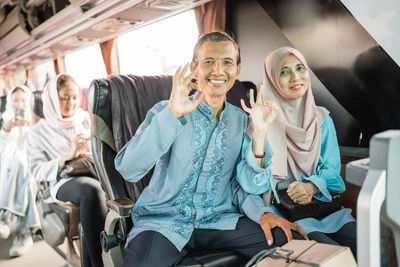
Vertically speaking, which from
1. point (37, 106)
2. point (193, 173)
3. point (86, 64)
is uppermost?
point (86, 64)

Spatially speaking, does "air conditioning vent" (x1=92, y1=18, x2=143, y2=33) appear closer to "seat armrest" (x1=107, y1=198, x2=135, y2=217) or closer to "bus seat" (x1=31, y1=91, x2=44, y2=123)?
"bus seat" (x1=31, y1=91, x2=44, y2=123)

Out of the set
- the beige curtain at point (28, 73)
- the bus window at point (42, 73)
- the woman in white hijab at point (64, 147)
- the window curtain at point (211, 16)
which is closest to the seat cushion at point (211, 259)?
the woman in white hijab at point (64, 147)

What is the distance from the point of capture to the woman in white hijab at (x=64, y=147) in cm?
224

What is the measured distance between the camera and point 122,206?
152 centimetres

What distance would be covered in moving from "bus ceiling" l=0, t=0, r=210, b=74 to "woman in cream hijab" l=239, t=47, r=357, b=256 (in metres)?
0.96

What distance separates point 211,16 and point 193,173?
1079mm

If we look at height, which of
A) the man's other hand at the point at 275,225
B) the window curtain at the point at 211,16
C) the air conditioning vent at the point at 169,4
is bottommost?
the man's other hand at the point at 275,225

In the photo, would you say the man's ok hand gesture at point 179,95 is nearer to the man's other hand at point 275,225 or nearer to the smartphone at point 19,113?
the man's other hand at point 275,225

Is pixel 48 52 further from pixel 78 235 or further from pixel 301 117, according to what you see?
pixel 301 117

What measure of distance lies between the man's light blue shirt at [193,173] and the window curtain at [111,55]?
2.04 metres

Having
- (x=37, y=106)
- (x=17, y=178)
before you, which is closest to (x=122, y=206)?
(x=37, y=106)

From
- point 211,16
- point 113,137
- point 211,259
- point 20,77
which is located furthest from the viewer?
point 20,77

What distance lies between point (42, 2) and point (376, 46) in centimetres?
403

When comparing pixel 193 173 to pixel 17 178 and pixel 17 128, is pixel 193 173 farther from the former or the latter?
pixel 17 128
